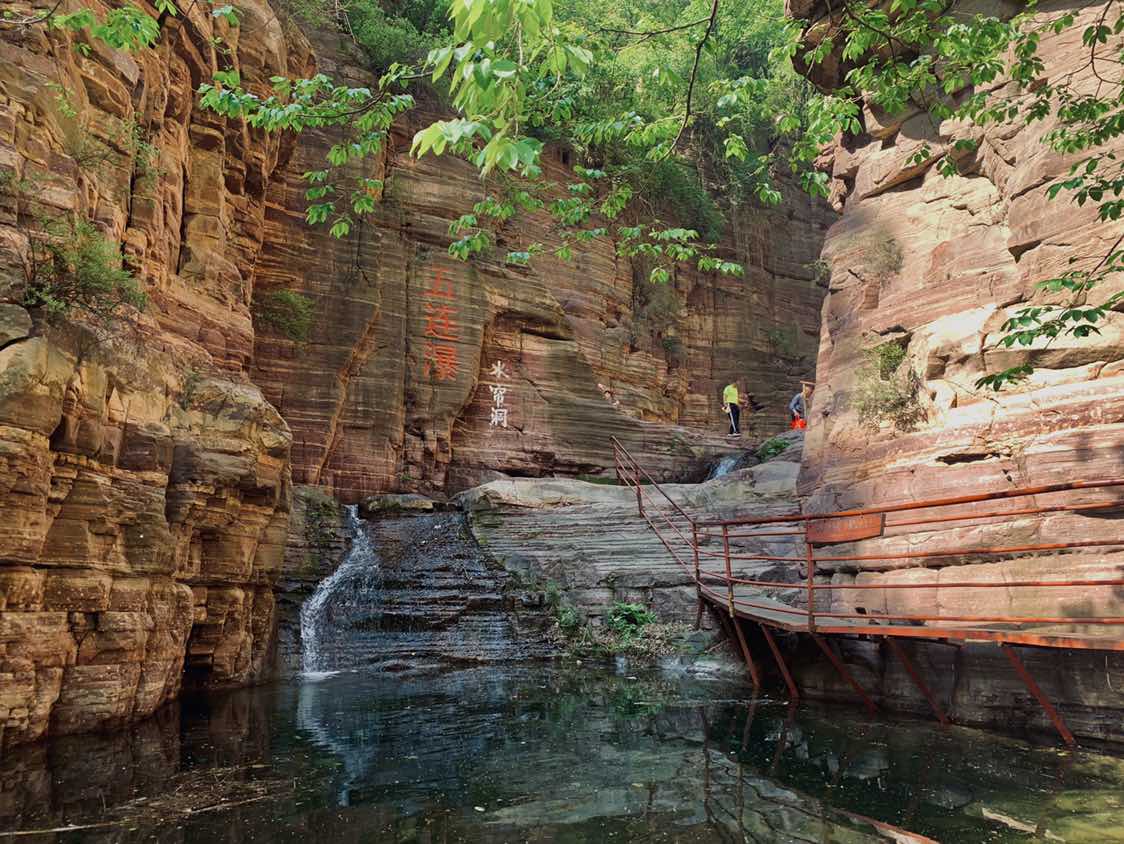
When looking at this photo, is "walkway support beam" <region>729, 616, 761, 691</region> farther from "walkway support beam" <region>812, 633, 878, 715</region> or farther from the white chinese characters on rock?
the white chinese characters on rock

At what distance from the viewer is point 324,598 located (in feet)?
39.3

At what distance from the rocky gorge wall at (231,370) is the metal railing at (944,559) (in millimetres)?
5863

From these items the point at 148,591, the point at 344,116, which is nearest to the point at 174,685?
the point at 148,591

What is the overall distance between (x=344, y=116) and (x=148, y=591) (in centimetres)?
485

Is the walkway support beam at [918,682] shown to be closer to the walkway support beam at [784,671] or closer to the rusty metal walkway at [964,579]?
the rusty metal walkway at [964,579]

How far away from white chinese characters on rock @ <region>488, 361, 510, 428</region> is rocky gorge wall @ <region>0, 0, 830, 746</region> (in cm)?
16

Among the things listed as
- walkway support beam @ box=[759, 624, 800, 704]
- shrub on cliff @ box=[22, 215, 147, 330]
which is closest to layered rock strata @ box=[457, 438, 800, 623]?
walkway support beam @ box=[759, 624, 800, 704]

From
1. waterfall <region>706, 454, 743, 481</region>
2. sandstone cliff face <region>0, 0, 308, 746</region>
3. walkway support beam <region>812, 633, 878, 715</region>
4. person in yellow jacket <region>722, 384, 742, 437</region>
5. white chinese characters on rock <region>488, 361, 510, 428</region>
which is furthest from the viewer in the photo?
person in yellow jacket <region>722, 384, 742, 437</region>

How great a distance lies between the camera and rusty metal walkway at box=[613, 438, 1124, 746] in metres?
6.00

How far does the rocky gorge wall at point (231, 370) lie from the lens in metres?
6.34

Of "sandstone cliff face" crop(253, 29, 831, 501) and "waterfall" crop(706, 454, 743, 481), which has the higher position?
"sandstone cliff face" crop(253, 29, 831, 501)

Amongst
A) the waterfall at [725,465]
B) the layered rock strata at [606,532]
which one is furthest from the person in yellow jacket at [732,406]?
the layered rock strata at [606,532]

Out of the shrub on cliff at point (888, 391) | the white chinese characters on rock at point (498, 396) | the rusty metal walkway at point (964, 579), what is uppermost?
the white chinese characters on rock at point (498, 396)

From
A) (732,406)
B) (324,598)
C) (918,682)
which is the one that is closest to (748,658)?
(918,682)
